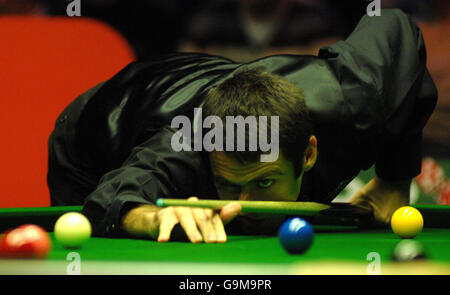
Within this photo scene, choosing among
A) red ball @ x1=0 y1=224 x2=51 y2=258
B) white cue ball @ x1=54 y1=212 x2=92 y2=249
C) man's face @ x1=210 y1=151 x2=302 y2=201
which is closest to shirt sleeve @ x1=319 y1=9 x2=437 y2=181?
man's face @ x1=210 y1=151 x2=302 y2=201

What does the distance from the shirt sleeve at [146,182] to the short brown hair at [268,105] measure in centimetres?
18

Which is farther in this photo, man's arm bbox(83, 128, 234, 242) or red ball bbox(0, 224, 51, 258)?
man's arm bbox(83, 128, 234, 242)

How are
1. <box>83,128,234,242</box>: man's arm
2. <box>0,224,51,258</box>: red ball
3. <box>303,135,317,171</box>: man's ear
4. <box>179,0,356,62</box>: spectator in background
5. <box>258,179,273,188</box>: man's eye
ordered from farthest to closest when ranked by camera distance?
<box>179,0,356,62</box>: spectator in background → <box>303,135,317,171</box>: man's ear → <box>258,179,273,188</box>: man's eye → <box>83,128,234,242</box>: man's arm → <box>0,224,51,258</box>: red ball

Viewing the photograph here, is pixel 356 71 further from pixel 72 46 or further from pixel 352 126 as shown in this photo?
pixel 72 46

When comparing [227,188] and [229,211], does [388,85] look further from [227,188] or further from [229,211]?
[229,211]

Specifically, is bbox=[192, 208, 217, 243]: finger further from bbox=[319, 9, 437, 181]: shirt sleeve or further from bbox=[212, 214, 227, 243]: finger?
bbox=[319, 9, 437, 181]: shirt sleeve

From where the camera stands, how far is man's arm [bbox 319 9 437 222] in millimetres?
2875

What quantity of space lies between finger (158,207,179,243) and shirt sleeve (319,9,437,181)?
969mm

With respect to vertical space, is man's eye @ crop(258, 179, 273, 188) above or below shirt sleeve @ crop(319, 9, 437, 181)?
below

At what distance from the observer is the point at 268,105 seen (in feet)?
7.86

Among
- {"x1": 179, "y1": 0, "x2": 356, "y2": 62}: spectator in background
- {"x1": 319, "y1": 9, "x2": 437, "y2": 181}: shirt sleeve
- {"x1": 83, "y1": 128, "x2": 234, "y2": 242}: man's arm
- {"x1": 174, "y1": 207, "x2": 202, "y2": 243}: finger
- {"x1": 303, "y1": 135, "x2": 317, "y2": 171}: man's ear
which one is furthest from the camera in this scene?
{"x1": 179, "y1": 0, "x2": 356, "y2": 62}: spectator in background
